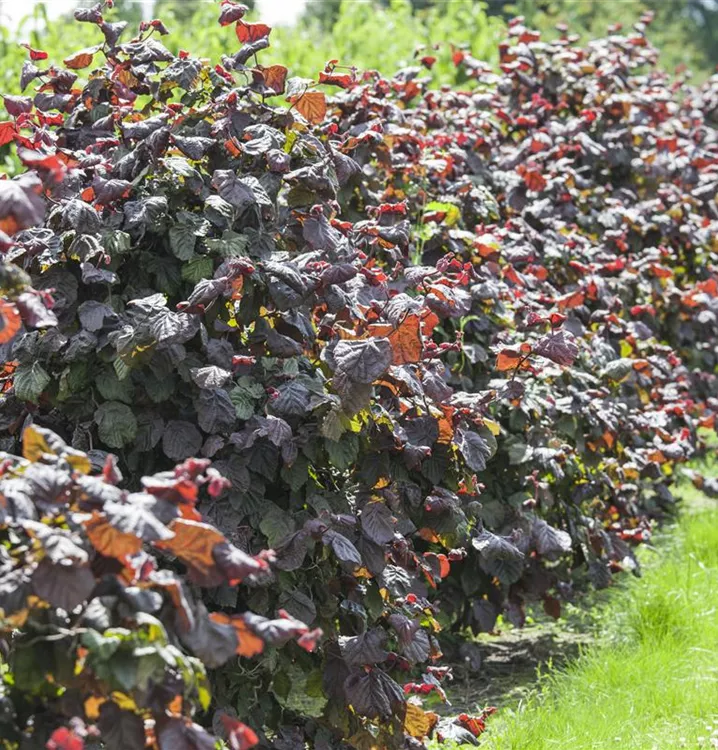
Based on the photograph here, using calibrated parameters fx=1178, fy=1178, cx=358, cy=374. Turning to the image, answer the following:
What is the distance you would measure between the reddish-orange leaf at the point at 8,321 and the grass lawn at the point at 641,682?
198 centimetres

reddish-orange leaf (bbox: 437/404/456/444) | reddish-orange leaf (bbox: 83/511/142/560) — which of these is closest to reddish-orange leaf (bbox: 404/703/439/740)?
reddish-orange leaf (bbox: 437/404/456/444)

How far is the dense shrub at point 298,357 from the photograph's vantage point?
269 centimetres

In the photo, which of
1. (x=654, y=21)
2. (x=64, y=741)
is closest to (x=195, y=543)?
(x=64, y=741)

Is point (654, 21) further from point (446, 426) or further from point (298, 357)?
point (298, 357)

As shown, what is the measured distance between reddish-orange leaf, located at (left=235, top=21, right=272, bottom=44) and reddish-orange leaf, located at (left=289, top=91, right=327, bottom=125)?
0.60ft

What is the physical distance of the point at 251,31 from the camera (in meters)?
3.10

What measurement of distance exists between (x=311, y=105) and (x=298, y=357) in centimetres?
74

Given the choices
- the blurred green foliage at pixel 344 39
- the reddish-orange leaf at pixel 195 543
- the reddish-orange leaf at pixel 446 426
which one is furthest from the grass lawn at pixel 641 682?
the blurred green foliage at pixel 344 39

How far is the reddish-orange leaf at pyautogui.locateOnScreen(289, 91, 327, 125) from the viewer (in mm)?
3160

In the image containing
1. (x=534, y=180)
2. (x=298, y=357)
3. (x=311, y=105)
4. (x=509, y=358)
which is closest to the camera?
(x=298, y=357)

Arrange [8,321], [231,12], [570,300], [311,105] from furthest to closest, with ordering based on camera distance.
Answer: [570,300], [311,105], [231,12], [8,321]

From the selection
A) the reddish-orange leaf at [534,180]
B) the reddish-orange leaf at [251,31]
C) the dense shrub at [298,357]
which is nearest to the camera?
the dense shrub at [298,357]

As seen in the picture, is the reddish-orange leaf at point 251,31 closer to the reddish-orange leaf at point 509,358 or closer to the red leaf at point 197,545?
the reddish-orange leaf at point 509,358

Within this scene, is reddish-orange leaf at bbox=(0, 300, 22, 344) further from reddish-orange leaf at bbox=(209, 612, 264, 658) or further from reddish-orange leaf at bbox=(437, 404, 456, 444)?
reddish-orange leaf at bbox=(437, 404, 456, 444)
